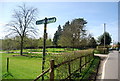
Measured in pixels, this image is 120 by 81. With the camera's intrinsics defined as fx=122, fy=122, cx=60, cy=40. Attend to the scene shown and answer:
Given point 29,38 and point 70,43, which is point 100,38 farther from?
point 29,38

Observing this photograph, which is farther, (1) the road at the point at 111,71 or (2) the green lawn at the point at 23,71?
(2) the green lawn at the point at 23,71

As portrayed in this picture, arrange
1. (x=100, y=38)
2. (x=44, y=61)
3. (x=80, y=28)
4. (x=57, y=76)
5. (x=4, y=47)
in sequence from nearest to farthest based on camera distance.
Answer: (x=57, y=76) < (x=44, y=61) < (x=4, y=47) < (x=80, y=28) < (x=100, y=38)

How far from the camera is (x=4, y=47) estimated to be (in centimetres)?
3431

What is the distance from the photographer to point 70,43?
120 feet

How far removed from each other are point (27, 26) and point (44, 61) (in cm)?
2480

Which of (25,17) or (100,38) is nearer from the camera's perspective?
(25,17)

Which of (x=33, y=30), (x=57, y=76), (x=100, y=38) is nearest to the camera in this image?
(x=57, y=76)

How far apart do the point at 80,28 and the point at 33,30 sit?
17697 mm

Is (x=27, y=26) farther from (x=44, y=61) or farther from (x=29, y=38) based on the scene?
(x=44, y=61)

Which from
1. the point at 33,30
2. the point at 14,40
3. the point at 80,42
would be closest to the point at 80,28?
the point at 80,42

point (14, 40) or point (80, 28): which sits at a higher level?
point (80, 28)

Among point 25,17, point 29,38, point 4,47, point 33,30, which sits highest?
point 25,17

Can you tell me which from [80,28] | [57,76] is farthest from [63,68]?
[80,28]

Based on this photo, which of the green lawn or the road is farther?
the green lawn
